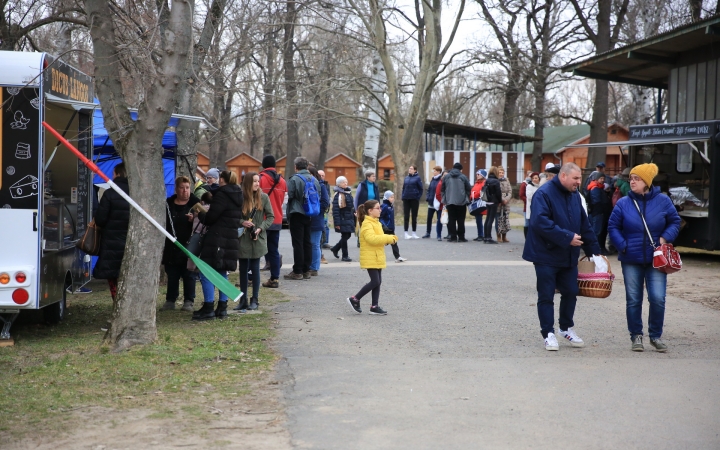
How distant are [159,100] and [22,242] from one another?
1.92 m

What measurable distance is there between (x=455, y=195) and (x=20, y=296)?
13016 millimetres

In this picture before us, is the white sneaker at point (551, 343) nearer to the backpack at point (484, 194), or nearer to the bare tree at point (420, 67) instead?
the backpack at point (484, 194)

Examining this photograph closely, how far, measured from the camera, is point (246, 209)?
9641 mm

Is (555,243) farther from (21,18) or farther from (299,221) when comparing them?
(21,18)

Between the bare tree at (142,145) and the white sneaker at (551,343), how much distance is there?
12.2ft

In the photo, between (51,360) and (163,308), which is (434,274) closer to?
(163,308)

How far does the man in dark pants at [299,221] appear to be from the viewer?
12125mm

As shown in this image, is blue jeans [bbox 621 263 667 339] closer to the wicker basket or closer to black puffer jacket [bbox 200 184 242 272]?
the wicker basket

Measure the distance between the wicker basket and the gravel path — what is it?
0.55 metres

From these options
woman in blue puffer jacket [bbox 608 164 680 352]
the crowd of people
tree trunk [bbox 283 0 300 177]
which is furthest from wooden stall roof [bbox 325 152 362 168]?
woman in blue puffer jacket [bbox 608 164 680 352]

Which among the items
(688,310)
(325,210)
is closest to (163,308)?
(325,210)

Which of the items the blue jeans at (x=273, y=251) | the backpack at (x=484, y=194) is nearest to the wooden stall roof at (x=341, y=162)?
the backpack at (x=484, y=194)

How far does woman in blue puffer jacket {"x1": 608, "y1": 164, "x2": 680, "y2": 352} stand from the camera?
7562 mm

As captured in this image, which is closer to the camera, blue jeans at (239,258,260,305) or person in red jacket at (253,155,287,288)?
blue jeans at (239,258,260,305)
